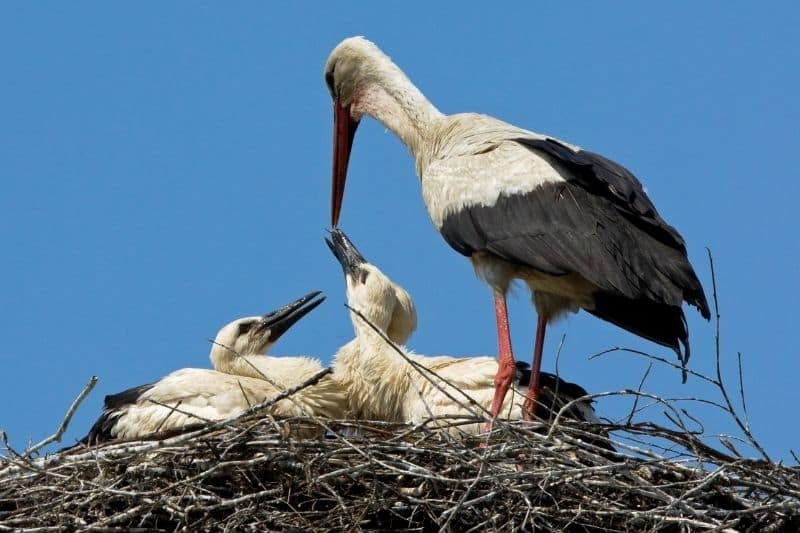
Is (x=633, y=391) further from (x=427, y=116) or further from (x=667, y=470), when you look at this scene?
(x=427, y=116)

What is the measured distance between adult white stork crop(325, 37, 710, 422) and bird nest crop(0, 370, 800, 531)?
0.84m

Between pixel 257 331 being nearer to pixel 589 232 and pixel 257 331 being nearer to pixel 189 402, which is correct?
pixel 189 402

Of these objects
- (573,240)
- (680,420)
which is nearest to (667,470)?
(680,420)

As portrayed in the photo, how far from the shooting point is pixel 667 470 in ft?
21.5

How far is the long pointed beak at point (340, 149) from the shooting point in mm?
9266

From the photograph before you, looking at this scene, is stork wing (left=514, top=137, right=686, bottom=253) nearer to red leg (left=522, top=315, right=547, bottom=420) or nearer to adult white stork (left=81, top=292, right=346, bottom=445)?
red leg (left=522, top=315, right=547, bottom=420)

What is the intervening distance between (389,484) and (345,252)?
2.91 metres

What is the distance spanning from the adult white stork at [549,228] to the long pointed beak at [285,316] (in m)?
1.18

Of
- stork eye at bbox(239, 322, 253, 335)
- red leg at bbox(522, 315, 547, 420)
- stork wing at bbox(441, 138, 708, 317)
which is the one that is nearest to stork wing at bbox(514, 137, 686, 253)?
stork wing at bbox(441, 138, 708, 317)

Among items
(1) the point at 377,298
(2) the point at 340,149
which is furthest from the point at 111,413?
Answer: (2) the point at 340,149

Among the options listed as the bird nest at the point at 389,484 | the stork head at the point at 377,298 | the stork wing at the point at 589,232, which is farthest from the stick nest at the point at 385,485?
the stork head at the point at 377,298

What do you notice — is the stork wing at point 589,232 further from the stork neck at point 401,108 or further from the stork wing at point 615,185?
the stork neck at point 401,108

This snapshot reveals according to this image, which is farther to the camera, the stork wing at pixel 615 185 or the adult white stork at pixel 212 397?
A: the adult white stork at pixel 212 397

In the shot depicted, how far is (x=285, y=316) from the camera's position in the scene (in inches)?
361
